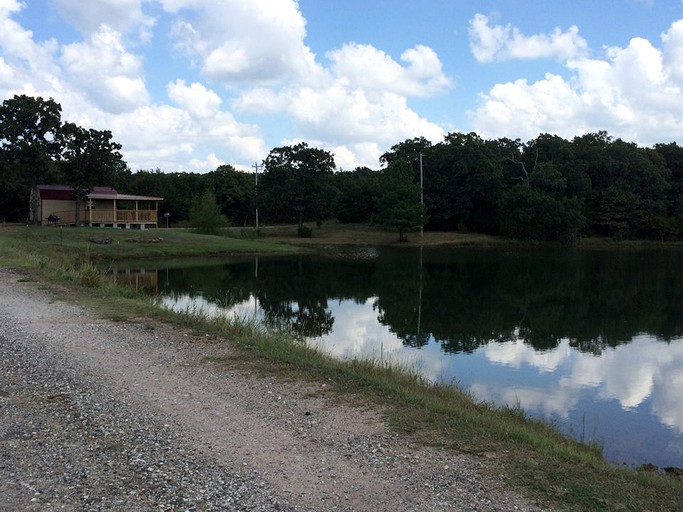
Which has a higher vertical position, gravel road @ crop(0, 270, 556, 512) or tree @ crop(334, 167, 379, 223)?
tree @ crop(334, 167, 379, 223)

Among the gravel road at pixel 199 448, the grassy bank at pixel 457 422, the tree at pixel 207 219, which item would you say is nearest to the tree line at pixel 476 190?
the tree at pixel 207 219

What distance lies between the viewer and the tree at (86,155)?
4006 cm

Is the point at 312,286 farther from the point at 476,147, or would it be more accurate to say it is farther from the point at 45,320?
the point at 476,147

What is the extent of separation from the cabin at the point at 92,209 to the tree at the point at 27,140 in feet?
15.9

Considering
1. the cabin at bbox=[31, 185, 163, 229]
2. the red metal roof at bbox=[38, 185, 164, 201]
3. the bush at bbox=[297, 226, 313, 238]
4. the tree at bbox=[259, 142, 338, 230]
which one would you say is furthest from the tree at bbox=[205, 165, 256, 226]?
the red metal roof at bbox=[38, 185, 164, 201]

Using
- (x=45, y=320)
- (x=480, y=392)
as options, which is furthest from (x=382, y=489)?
(x=45, y=320)

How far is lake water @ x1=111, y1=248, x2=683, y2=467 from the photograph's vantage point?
9680 mm

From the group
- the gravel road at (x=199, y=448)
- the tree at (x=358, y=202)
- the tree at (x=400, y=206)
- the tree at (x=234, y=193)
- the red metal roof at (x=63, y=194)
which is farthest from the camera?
the tree at (x=234, y=193)

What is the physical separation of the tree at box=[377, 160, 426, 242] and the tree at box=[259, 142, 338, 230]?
17.8ft

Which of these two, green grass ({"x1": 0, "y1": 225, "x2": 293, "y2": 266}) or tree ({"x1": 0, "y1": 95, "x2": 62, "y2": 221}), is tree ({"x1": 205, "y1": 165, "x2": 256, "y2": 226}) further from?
tree ({"x1": 0, "y1": 95, "x2": 62, "y2": 221})

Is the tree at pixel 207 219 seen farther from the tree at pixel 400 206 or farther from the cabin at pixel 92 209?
the tree at pixel 400 206

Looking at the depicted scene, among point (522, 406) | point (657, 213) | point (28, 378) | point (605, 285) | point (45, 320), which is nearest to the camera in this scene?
point (28, 378)

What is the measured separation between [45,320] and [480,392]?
805 cm

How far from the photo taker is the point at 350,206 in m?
68.7
